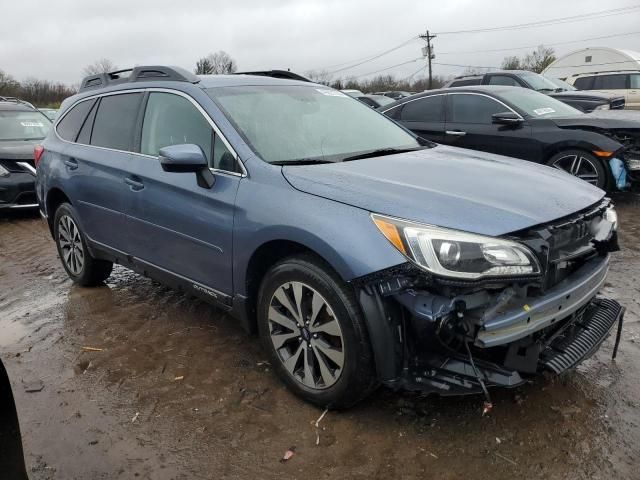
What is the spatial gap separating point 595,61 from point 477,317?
23.9 metres

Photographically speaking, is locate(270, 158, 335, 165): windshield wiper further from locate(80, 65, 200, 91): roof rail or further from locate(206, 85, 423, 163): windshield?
locate(80, 65, 200, 91): roof rail

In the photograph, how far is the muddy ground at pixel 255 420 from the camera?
247cm

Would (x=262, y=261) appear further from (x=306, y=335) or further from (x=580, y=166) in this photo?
(x=580, y=166)

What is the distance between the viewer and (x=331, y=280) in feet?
8.48

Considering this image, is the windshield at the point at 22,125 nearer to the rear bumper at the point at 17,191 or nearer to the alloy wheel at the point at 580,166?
the rear bumper at the point at 17,191

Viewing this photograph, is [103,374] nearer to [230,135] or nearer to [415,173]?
[230,135]

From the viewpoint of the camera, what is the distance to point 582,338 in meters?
2.69

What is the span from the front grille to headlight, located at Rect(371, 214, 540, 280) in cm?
44

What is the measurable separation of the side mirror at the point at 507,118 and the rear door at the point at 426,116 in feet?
2.83

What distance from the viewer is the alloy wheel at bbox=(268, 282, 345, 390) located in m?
2.67

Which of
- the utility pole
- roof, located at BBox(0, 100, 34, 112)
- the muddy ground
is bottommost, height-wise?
the muddy ground

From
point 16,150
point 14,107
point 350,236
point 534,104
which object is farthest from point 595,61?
→ point 350,236

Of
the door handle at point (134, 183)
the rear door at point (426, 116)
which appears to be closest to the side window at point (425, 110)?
the rear door at point (426, 116)

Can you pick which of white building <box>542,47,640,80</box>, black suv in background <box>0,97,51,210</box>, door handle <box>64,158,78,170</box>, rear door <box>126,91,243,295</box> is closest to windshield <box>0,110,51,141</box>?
black suv in background <box>0,97,51,210</box>
